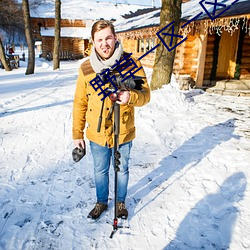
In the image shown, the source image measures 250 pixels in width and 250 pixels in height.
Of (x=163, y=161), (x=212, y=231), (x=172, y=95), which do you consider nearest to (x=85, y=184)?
(x=163, y=161)

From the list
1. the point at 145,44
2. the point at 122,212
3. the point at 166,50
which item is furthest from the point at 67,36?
the point at 122,212

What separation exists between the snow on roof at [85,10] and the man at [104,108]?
34.3 metres

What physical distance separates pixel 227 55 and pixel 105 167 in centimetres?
1107

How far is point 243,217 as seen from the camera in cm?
254

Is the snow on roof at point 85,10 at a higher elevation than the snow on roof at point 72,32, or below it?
higher

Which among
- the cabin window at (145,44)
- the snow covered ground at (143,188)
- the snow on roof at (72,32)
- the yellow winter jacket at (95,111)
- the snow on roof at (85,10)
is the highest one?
the snow on roof at (85,10)

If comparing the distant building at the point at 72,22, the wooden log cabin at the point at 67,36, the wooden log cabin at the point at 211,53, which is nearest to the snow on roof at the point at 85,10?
the distant building at the point at 72,22

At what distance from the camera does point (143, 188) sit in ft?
10.1

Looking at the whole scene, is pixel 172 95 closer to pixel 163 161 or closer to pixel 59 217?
pixel 163 161

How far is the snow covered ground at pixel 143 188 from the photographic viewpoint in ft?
7.40

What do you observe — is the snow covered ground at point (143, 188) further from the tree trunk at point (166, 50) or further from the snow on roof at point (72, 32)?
the snow on roof at point (72, 32)

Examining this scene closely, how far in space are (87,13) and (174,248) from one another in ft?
121

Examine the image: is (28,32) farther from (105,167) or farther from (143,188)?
(105,167)

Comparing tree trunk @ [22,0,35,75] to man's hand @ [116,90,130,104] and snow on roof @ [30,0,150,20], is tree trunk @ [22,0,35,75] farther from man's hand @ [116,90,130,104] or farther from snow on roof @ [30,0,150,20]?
snow on roof @ [30,0,150,20]
